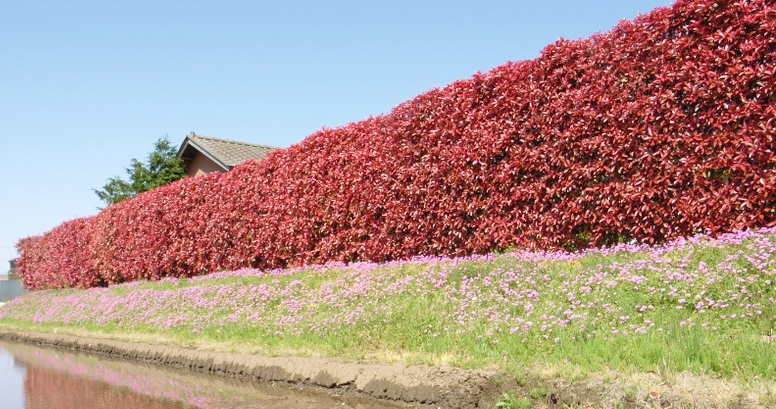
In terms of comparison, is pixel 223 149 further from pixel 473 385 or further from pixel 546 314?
pixel 473 385

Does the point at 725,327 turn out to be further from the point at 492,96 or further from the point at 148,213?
the point at 148,213

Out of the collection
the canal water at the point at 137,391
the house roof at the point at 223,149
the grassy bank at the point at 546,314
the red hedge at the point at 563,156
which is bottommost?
the canal water at the point at 137,391

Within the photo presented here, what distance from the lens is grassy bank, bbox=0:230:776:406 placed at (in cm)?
525

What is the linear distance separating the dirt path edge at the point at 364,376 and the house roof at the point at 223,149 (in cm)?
1466

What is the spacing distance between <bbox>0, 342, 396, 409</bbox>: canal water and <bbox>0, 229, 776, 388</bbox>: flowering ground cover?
0.78 metres

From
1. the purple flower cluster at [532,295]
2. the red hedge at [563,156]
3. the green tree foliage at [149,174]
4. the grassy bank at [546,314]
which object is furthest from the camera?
the green tree foliage at [149,174]

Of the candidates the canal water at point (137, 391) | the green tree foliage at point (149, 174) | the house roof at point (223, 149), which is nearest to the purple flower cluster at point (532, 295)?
the canal water at point (137, 391)

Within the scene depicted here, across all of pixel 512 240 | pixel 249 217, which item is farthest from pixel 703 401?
pixel 249 217

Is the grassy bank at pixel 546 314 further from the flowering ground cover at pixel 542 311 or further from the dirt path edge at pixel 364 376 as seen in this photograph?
the dirt path edge at pixel 364 376

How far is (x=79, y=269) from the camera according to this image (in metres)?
24.8

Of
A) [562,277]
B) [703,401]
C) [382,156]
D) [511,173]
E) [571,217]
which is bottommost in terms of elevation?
[703,401]

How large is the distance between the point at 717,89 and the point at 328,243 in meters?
7.57

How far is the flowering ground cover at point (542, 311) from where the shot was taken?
5375 mm

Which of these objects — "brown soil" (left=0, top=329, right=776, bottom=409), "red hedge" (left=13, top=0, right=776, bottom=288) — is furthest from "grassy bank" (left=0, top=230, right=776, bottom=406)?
"red hedge" (left=13, top=0, right=776, bottom=288)
